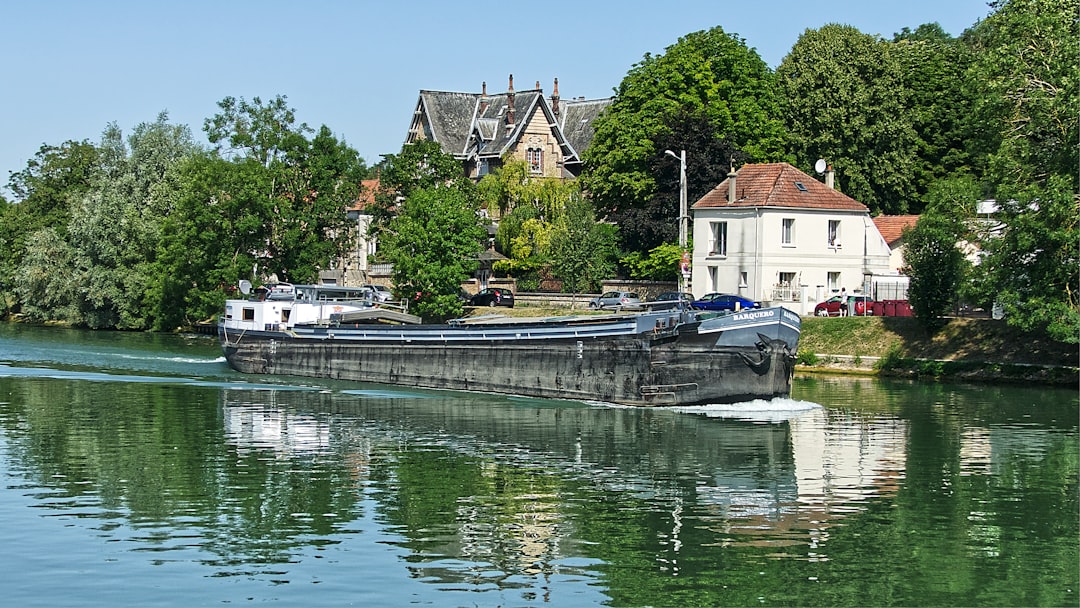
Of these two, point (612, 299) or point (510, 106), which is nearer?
point (612, 299)

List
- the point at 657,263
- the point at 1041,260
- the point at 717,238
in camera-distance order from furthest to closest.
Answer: the point at 657,263
the point at 717,238
the point at 1041,260

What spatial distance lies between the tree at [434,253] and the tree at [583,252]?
5941 millimetres

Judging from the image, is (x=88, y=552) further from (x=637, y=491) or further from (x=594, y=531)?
(x=637, y=491)

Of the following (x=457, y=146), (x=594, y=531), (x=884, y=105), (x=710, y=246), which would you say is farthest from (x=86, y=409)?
(x=457, y=146)

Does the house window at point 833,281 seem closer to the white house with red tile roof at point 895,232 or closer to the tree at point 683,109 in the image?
the white house with red tile roof at point 895,232

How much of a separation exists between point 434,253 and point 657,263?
44.1ft

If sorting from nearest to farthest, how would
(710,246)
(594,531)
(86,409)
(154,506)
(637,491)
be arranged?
1. (594,531)
2. (154,506)
3. (637,491)
4. (86,409)
5. (710,246)

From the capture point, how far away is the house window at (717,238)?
77438mm

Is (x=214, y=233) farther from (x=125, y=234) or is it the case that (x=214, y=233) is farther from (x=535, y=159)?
(x=535, y=159)

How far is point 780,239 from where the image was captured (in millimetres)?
75188

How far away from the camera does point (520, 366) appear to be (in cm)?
5319

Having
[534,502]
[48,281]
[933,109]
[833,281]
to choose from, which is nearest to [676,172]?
[833,281]

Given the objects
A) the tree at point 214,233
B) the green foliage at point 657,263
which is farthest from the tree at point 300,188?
the green foliage at point 657,263

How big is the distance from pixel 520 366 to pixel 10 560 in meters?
29.7
